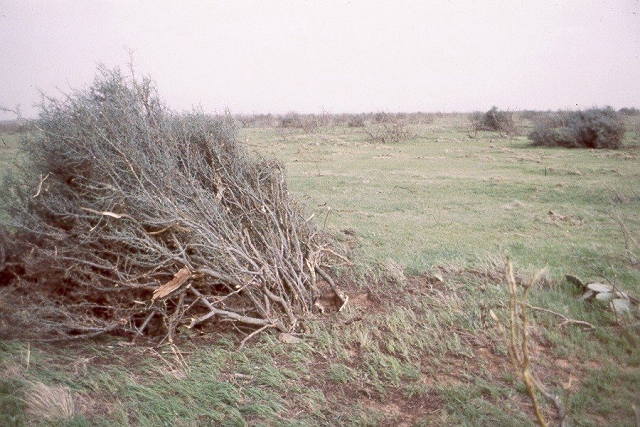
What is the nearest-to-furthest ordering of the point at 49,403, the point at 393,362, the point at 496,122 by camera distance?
the point at 49,403 → the point at 393,362 → the point at 496,122

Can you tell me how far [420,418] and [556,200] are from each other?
28.3 feet

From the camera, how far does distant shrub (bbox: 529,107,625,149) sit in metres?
20.3

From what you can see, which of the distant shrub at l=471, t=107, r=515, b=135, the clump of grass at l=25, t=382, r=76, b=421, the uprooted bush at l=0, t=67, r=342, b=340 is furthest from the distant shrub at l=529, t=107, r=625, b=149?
the clump of grass at l=25, t=382, r=76, b=421

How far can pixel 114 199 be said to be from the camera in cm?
419

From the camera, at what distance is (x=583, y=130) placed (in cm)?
2120

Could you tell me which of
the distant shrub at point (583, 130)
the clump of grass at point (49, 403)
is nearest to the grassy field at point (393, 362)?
the clump of grass at point (49, 403)

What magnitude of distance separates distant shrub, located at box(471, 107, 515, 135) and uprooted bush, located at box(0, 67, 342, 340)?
26947 millimetres

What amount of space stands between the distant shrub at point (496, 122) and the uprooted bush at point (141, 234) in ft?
88.4

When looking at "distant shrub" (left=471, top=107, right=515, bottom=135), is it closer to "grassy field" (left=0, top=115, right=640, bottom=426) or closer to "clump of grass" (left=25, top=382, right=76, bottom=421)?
"grassy field" (left=0, top=115, right=640, bottom=426)

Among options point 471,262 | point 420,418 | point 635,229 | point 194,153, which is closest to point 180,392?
point 420,418

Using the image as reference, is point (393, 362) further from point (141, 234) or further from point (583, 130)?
point (583, 130)

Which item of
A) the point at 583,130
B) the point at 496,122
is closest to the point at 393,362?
the point at 583,130

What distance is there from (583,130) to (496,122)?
9.48 m

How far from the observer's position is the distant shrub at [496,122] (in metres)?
29.2
